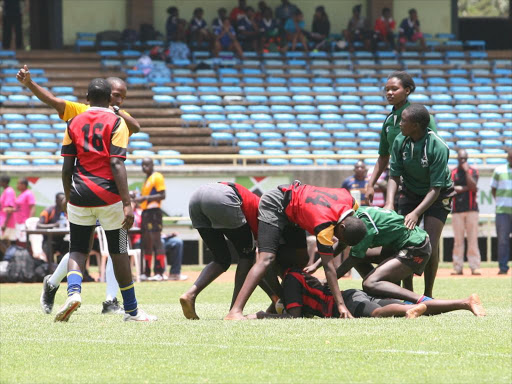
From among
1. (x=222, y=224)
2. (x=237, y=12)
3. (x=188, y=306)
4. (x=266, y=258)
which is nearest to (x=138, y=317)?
(x=188, y=306)

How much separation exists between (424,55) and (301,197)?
2407 cm

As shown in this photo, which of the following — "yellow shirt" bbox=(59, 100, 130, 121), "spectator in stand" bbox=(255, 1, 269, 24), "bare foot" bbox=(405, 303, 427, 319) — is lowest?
"bare foot" bbox=(405, 303, 427, 319)

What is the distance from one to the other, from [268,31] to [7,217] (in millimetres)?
14152

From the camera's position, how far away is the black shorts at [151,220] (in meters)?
17.1

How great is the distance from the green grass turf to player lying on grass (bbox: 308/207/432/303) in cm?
49

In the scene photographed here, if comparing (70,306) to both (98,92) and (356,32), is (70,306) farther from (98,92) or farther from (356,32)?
(356,32)

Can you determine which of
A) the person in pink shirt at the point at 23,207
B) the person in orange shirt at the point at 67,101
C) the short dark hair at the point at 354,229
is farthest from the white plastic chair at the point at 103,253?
the short dark hair at the point at 354,229

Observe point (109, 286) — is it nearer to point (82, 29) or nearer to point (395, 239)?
point (395, 239)

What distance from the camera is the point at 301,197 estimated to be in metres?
8.65

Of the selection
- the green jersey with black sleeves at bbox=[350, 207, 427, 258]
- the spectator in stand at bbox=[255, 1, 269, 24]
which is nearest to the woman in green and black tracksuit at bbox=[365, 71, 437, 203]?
the green jersey with black sleeves at bbox=[350, 207, 427, 258]

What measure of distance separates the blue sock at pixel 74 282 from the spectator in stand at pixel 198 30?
860 inches

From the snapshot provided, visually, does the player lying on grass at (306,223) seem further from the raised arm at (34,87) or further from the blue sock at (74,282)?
the raised arm at (34,87)

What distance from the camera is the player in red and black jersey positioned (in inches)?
329

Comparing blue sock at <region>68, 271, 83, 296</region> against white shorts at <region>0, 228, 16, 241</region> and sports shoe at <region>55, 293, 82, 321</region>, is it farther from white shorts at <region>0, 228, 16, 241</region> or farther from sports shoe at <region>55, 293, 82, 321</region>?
white shorts at <region>0, 228, 16, 241</region>
